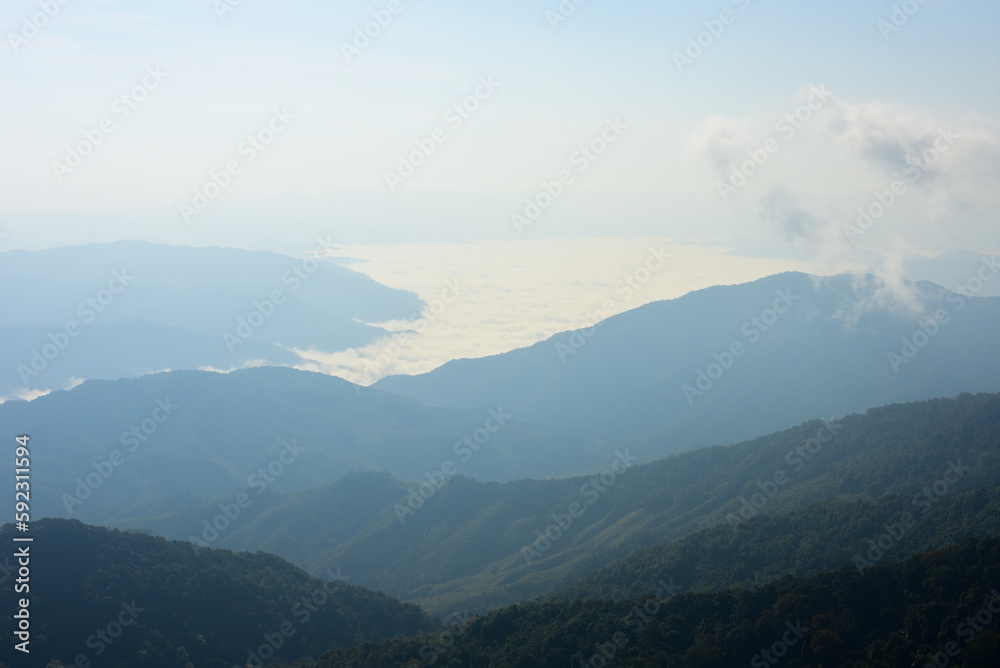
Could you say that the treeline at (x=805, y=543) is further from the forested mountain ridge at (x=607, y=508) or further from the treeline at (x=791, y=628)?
the treeline at (x=791, y=628)

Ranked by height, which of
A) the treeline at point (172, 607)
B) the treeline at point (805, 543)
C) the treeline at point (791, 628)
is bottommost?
the treeline at point (805, 543)

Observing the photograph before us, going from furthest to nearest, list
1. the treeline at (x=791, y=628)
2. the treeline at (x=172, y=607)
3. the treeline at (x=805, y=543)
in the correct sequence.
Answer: the treeline at (x=805, y=543)
the treeline at (x=172, y=607)
the treeline at (x=791, y=628)

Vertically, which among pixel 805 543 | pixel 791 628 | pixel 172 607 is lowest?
pixel 805 543

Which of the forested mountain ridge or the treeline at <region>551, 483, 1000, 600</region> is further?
the forested mountain ridge

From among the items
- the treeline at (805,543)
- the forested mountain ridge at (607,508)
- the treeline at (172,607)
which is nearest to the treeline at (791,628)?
the treeline at (172,607)

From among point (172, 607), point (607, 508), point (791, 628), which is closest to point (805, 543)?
point (791, 628)

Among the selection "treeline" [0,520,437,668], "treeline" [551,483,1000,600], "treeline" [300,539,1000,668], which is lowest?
"treeline" [551,483,1000,600]

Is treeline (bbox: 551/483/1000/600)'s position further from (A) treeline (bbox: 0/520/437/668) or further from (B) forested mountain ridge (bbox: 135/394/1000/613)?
(A) treeline (bbox: 0/520/437/668)

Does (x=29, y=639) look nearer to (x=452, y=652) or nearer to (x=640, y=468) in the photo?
(x=452, y=652)

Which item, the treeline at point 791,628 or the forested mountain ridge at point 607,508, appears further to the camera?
the forested mountain ridge at point 607,508

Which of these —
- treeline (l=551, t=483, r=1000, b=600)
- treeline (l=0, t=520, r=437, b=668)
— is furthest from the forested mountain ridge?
treeline (l=0, t=520, r=437, b=668)

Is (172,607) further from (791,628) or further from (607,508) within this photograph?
(607,508)
